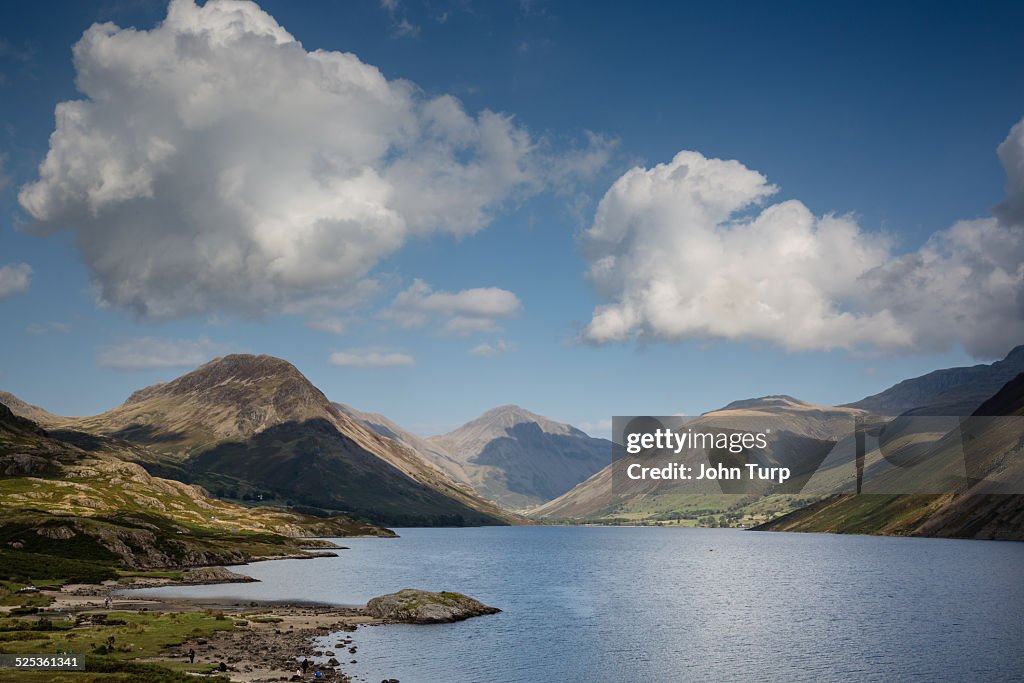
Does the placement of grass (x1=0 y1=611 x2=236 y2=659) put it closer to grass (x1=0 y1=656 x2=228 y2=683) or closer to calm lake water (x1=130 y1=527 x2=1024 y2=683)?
grass (x1=0 y1=656 x2=228 y2=683)

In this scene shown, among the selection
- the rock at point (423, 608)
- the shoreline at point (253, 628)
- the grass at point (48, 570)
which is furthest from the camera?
the grass at point (48, 570)

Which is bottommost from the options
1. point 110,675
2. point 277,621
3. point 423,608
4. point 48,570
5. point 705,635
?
point 705,635

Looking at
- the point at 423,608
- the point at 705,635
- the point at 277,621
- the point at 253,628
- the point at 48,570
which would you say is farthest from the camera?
the point at 48,570

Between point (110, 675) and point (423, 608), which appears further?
point (423, 608)

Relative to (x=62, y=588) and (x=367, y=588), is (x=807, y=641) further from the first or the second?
(x=62, y=588)

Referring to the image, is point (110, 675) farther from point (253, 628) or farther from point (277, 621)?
point (277, 621)

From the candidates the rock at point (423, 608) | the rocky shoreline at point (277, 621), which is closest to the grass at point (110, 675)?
the rocky shoreline at point (277, 621)

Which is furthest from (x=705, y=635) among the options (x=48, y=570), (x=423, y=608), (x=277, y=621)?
(x=48, y=570)

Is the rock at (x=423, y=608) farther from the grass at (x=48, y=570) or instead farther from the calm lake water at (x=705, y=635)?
the grass at (x=48, y=570)

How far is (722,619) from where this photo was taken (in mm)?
136625

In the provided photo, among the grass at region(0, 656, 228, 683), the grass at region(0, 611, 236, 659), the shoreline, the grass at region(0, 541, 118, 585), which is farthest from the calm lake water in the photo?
the grass at region(0, 611, 236, 659)

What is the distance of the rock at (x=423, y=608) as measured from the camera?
4948 inches

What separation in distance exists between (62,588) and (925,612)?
16461 centimetres

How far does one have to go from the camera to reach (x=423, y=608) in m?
127
